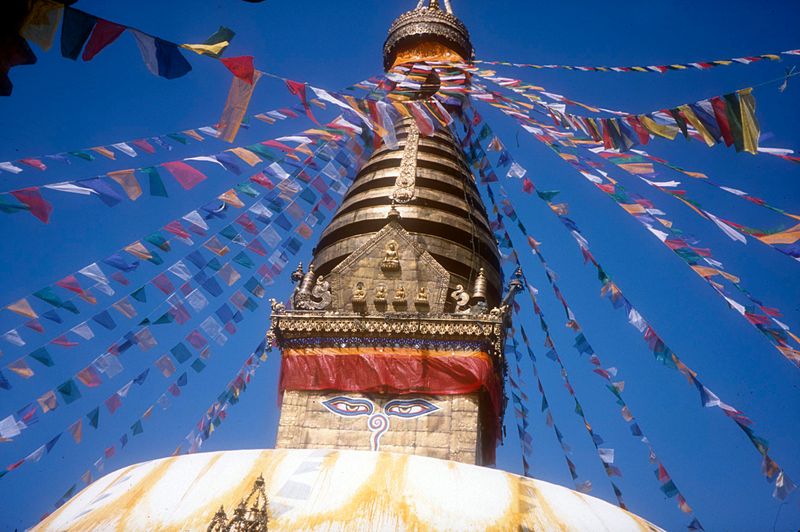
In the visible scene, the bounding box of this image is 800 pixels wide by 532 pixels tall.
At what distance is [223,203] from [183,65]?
4.67 m

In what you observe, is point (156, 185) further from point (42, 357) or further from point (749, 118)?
point (749, 118)

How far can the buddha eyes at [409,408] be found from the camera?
9.55 meters

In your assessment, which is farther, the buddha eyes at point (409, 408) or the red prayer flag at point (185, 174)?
the buddha eyes at point (409, 408)

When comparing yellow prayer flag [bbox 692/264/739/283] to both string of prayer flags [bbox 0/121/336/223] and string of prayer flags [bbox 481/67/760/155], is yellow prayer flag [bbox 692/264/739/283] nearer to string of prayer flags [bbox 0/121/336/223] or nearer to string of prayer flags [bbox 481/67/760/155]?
string of prayer flags [bbox 481/67/760/155]

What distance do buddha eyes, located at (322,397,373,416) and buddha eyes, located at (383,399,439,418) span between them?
29cm

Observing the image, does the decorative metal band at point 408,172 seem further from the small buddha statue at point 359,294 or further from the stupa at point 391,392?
the small buddha statue at point 359,294

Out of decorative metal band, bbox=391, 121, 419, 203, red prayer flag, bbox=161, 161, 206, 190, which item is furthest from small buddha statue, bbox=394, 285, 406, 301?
red prayer flag, bbox=161, 161, 206, 190

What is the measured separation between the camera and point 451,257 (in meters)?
11.8

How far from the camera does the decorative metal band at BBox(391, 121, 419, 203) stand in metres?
12.5

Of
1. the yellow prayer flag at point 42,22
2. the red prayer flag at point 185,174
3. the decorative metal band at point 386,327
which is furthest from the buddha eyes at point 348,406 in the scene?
the yellow prayer flag at point 42,22

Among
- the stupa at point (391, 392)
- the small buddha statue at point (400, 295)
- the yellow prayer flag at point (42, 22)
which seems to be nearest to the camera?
the yellow prayer flag at point (42, 22)

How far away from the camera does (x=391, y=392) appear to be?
966cm

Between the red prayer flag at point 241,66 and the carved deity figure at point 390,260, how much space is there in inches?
234

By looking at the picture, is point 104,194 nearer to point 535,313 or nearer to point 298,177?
point 298,177
